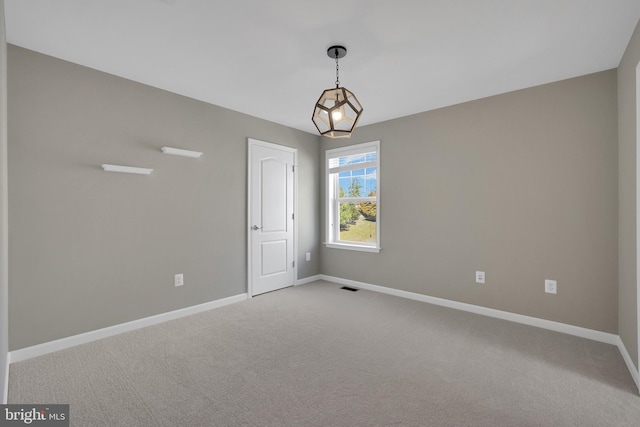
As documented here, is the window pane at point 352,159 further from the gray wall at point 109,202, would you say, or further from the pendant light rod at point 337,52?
the pendant light rod at point 337,52

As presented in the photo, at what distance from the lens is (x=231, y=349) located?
2662 millimetres

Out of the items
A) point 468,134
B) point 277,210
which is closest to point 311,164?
point 277,210

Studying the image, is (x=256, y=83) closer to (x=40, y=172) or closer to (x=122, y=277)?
(x=40, y=172)

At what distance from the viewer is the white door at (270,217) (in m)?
4.18

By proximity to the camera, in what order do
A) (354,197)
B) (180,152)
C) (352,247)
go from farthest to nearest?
(354,197)
(352,247)
(180,152)

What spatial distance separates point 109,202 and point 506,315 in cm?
425

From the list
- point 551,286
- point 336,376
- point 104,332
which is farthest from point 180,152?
point 551,286

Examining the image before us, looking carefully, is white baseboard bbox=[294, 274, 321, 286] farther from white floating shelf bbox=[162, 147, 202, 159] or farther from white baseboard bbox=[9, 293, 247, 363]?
white floating shelf bbox=[162, 147, 202, 159]

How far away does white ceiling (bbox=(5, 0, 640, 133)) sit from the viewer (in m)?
1.99

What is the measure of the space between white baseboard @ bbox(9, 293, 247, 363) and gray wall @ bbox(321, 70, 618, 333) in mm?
2407

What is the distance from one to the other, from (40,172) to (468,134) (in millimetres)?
4266

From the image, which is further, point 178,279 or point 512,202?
point 178,279

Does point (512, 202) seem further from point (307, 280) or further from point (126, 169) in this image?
point (126, 169)

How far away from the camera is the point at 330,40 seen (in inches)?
92.0
